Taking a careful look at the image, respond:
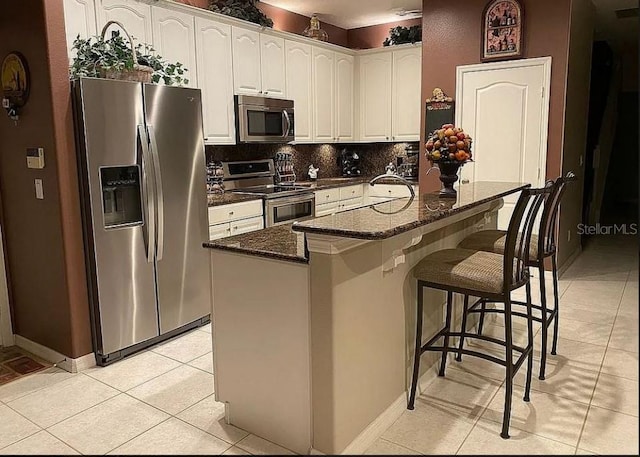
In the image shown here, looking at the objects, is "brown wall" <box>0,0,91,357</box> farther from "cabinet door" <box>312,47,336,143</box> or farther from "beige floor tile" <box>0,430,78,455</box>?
"cabinet door" <box>312,47,336,143</box>

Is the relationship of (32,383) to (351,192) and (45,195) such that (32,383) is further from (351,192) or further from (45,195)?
(351,192)

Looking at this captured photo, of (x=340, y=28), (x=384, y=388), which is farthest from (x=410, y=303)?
(x=340, y=28)

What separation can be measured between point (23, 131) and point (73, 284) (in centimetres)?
100

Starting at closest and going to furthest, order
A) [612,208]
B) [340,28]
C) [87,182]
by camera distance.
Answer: [612,208] → [87,182] → [340,28]

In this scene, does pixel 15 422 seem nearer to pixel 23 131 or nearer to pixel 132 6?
pixel 23 131

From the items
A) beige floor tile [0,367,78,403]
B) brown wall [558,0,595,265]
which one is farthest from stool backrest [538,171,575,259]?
beige floor tile [0,367,78,403]

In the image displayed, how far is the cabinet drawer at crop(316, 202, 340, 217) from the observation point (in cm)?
541

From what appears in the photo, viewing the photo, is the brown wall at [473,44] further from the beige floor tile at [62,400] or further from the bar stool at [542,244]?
the beige floor tile at [62,400]

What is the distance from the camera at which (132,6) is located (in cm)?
382

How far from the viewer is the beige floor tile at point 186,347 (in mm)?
3303

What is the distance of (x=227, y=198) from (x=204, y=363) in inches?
62.5

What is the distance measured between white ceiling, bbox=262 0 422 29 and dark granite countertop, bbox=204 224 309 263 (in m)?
3.75

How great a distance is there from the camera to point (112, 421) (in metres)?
2.50

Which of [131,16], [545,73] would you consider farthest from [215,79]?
[545,73]
